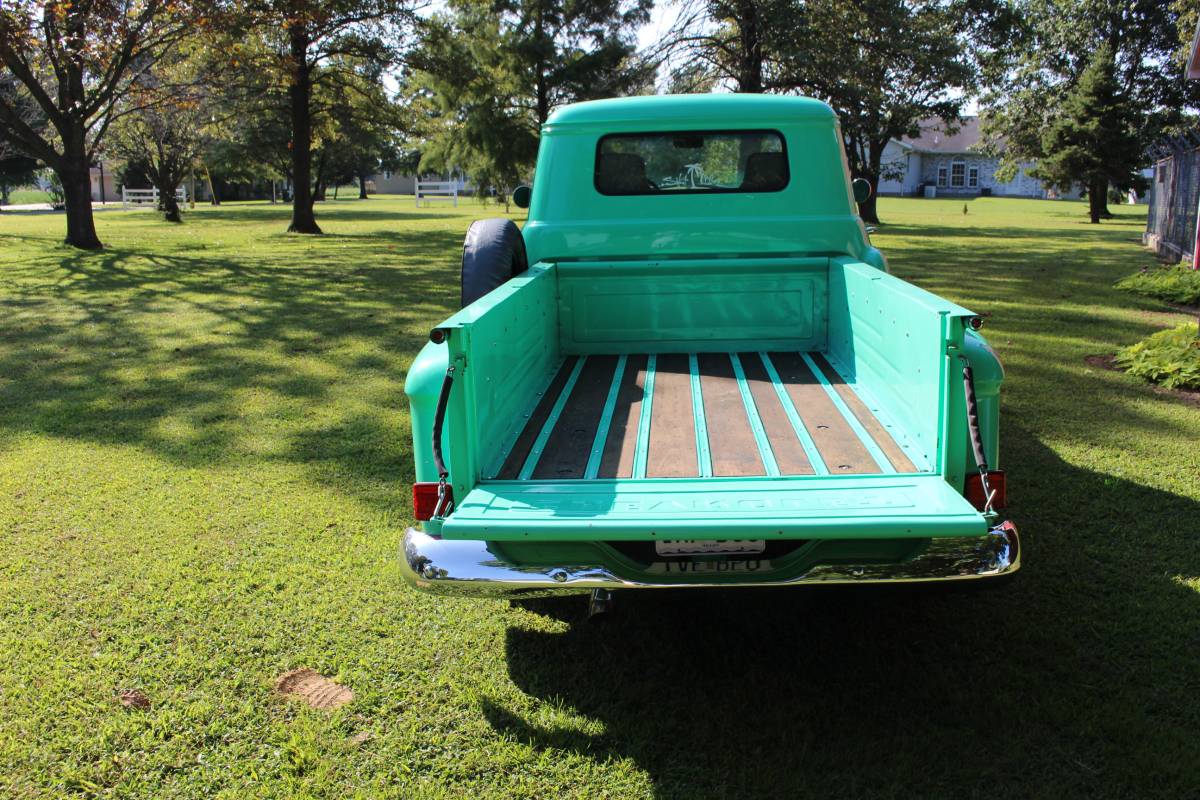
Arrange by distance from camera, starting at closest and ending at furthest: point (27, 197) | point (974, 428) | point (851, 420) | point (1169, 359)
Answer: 1. point (974, 428)
2. point (851, 420)
3. point (1169, 359)
4. point (27, 197)

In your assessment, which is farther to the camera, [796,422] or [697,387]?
[697,387]

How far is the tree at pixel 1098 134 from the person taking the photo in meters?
28.4

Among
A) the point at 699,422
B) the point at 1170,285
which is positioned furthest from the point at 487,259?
the point at 1170,285

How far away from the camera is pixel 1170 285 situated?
35.8 feet

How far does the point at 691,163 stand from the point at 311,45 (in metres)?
18.5

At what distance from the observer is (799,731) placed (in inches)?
108

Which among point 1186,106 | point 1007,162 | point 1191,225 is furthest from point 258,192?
point 1191,225

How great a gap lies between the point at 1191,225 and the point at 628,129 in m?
11.9

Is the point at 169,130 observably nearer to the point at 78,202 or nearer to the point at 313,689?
the point at 78,202

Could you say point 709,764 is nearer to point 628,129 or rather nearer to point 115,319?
point 628,129

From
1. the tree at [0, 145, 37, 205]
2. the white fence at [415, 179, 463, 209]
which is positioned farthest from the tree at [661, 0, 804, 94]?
the tree at [0, 145, 37, 205]

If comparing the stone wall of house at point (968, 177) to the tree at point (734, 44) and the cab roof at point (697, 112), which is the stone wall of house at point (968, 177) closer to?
the tree at point (734, 44)

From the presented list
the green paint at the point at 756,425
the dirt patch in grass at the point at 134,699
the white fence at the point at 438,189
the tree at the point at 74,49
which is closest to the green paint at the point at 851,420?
the green paint at the point at 756,425

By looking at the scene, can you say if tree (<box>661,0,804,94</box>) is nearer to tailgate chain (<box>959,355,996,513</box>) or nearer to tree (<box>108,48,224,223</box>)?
tree (<box>108,48,224,223</box>)
